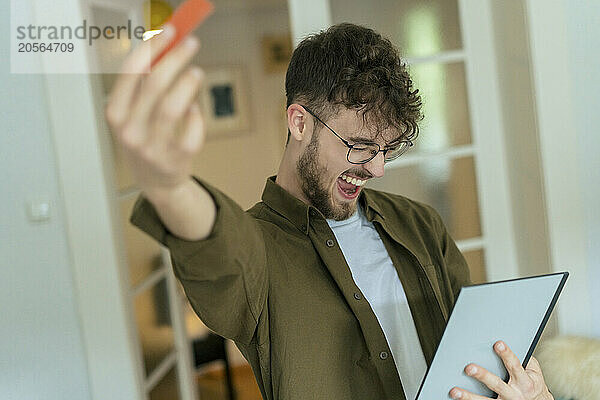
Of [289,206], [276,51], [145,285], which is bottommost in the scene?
[145,285]

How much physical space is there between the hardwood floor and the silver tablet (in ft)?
11.7

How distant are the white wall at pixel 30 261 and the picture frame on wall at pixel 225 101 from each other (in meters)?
3.15

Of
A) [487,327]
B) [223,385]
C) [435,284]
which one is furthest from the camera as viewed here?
[223,385]

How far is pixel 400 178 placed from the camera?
8.66 ft

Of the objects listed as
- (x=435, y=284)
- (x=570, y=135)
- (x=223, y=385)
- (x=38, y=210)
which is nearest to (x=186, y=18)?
(x=435, y=284)

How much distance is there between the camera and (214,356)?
410 centimetres

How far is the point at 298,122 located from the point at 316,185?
0.12m

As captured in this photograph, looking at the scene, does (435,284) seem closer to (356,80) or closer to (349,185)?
(349,185)

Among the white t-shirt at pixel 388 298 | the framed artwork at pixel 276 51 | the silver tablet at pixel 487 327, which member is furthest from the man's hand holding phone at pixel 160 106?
the framed artwork at pixel 276 51

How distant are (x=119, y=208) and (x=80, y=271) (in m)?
0.30

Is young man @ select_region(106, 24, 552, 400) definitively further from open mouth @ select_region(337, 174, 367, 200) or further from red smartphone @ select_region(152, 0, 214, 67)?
red smartphone @ select_region(152, 0, 214, 67)

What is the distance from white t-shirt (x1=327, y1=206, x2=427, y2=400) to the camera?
131cm

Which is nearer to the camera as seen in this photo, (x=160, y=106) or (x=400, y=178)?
(x=160, y=106)

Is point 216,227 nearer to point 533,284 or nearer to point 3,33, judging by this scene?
point 533,284
